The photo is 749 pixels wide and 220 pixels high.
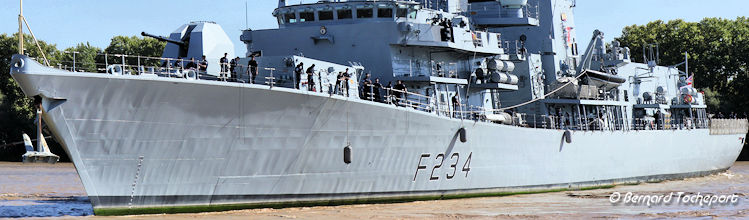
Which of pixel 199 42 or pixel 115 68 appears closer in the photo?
pixel 115 68

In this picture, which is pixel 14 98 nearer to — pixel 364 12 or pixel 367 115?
pixel 364 12

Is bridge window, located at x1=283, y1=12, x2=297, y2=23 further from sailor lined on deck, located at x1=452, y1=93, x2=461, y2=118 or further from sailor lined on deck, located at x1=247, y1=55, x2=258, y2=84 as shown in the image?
sailor lined on deck, located at x1=452, y1=93, x2=461, y2=118

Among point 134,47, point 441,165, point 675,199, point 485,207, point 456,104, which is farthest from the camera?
point 134,47

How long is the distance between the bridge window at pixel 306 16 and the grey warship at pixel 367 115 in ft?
0.10

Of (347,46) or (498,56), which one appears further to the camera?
(498,56)

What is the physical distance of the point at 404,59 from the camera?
21.8 metres

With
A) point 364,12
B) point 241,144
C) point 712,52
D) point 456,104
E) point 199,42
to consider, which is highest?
point 712,52

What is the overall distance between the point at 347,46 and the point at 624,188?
11381 millimetres

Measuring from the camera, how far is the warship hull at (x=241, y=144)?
49.8ft

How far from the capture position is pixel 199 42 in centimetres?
2009

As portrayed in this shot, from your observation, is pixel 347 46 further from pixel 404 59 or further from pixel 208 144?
pixel 208 144

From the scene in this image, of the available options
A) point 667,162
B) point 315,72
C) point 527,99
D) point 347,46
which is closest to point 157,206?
point 315,72

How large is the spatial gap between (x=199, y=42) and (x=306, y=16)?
Result: 3.39m

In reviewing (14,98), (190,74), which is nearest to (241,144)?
(190,74)
